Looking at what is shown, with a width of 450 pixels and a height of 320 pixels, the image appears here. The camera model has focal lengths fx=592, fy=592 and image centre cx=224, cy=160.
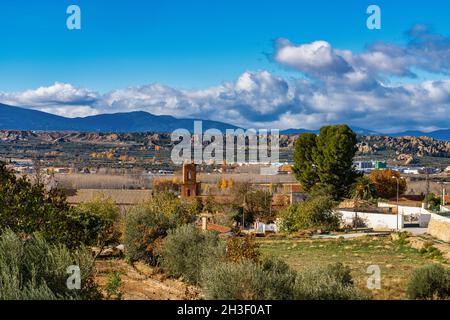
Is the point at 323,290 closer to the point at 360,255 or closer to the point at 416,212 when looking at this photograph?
the point at 360,255

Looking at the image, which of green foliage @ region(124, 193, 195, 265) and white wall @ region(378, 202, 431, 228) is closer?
green foliage @ region(124, 193, 195, 265)

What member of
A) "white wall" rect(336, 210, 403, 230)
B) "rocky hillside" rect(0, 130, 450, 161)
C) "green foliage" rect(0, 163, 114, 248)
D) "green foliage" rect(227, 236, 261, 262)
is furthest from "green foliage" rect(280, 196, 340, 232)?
"rocky hillside" rect(0, 130, 450, 161)

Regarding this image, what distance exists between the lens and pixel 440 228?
3519 cm

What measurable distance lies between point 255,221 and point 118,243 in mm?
24043

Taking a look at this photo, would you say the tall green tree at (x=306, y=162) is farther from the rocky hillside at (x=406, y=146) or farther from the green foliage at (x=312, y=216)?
the rocky hillside at (x=406, y=146)

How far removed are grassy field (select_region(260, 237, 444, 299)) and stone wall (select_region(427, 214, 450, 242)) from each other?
2.65m

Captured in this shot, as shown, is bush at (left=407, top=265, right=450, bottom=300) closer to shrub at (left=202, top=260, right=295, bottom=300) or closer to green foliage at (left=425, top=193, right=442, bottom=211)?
shrub at (left=202, top=260, right=295, bottom=300)

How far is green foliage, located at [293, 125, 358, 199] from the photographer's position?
53.5 metres

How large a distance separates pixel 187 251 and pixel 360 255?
1198cm

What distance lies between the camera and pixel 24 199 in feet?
53.6

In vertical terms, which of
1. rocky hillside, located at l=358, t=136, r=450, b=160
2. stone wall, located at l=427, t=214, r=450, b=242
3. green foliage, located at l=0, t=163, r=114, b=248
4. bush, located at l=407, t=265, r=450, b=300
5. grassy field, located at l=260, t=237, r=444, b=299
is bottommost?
grassy field, located at l=260, t=237, r=444, b=299

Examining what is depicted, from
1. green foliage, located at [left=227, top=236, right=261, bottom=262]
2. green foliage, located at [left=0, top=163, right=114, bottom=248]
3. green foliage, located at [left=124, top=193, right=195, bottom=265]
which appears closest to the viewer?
green foliage, located at [left=227, top=236, right=261, bottom=262]
